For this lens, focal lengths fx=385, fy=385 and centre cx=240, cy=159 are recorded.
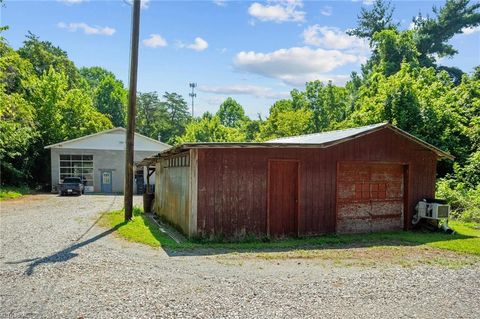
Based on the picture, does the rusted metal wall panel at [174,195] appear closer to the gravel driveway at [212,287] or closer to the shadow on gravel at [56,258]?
the gravel driveway at [212,287]

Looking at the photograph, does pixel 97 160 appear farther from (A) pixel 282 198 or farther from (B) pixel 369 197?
(B) pixel 369 197

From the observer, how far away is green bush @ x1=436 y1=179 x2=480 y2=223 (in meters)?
14.4

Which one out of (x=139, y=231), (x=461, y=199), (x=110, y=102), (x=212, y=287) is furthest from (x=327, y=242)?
(x=110, y=102)

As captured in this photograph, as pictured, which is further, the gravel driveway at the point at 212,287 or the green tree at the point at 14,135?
the green tree at the point at 14,135

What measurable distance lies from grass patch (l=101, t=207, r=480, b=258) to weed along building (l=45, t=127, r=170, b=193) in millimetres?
19775

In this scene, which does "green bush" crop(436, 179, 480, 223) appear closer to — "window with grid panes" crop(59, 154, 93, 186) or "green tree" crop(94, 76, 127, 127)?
"window with grid panes" crop(59, 154, 93, 186)

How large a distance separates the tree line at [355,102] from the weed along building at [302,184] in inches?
197

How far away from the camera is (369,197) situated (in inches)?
472

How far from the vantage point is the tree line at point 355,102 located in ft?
64.6

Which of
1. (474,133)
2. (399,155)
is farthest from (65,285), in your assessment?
(474,133)

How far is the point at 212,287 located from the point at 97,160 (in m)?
27.1

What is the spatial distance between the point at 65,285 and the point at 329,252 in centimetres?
570

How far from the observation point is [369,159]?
11828mm

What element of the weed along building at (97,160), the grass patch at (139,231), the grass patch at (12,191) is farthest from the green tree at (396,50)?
the grass patch at (12,191)
